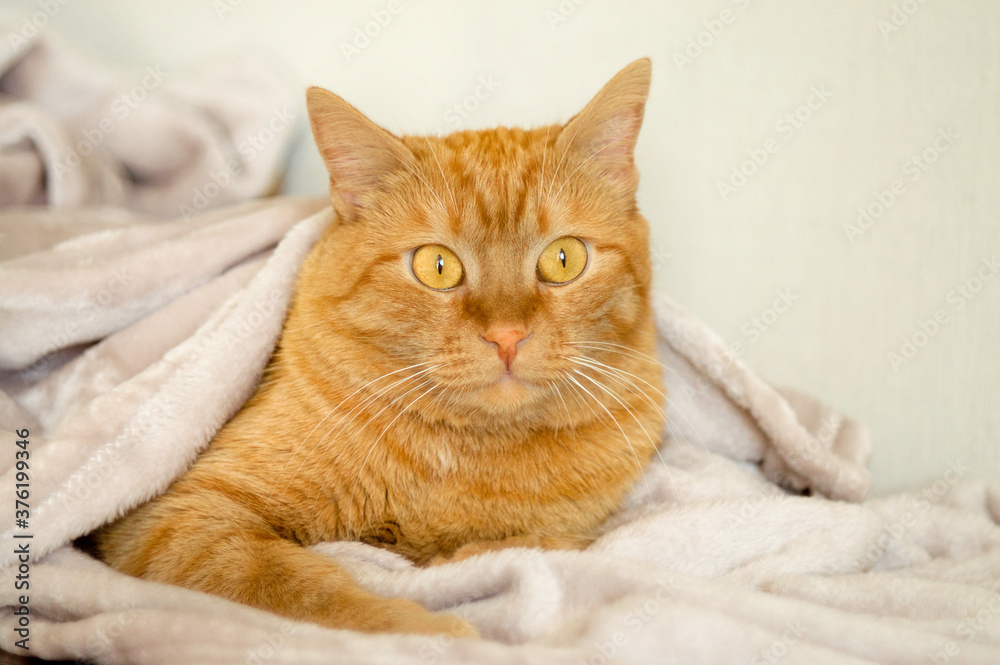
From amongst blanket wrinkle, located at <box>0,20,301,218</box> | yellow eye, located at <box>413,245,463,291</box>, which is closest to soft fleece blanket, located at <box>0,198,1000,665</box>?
blanket wrinkle, located at <box>0,20,301,218</box>

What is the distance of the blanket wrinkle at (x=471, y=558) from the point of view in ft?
3.36

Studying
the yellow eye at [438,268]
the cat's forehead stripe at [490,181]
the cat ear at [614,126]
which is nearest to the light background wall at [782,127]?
the cat ear at [614,126]

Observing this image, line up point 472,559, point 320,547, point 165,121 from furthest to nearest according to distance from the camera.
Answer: point 165,121, point 320,547, point 472,559

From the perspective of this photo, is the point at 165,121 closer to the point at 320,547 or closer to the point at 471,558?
the point at 320,547

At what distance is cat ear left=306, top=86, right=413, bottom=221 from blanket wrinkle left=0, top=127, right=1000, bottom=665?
0.89ft

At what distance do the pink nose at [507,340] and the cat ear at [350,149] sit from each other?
0.47 metres

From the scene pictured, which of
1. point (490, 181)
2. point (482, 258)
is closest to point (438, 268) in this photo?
point (482, 258)

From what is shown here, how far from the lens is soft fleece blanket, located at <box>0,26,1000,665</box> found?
3.39 ft

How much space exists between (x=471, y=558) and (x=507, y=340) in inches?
15.4

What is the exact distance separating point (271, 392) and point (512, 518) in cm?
61

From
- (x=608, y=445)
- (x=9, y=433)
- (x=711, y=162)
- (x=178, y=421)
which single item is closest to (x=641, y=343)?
(x=608, y=445)

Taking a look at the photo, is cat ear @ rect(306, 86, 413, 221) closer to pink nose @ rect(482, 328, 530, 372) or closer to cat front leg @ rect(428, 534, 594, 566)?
pink nose @ rect(482, 328, 530, 372)

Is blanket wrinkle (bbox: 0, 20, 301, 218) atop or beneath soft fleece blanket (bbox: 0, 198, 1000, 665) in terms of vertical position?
atop

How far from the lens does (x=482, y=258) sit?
4.55ft
